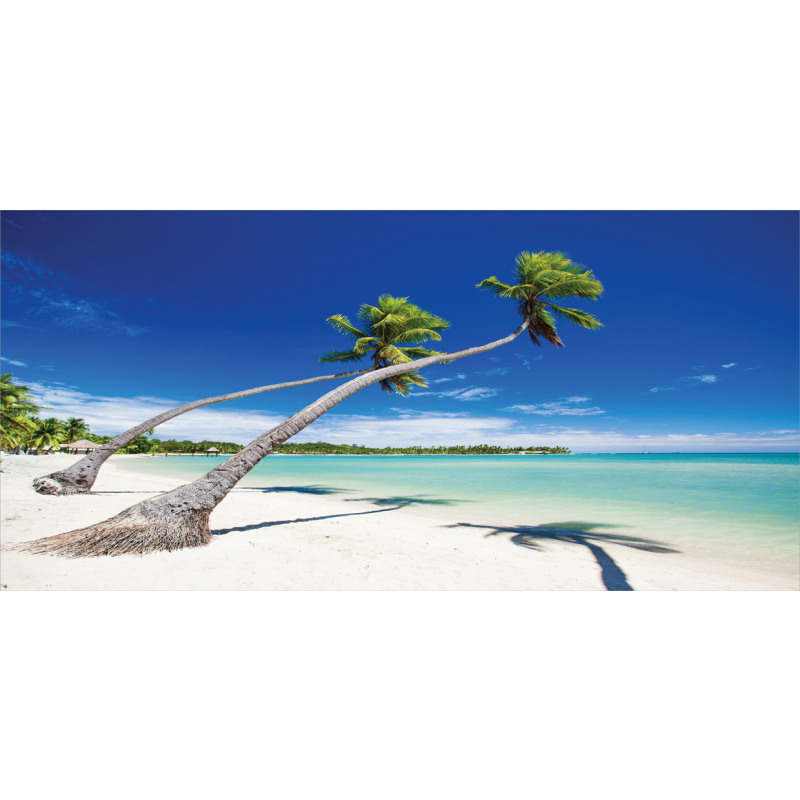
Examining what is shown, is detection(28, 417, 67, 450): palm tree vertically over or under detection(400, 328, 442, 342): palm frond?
under

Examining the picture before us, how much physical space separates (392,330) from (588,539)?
852 centimetres

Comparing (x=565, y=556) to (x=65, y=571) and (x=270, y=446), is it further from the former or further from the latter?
(x=65, y=571)

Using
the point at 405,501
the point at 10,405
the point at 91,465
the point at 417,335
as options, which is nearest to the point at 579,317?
the point at 417,335

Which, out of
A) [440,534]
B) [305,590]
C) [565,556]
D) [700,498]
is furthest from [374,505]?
[700,498]

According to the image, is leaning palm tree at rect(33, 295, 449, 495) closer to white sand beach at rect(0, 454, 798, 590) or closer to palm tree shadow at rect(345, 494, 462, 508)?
white sand beach at rect(0, 454, 798, 590)

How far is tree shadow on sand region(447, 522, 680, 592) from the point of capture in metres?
5.32

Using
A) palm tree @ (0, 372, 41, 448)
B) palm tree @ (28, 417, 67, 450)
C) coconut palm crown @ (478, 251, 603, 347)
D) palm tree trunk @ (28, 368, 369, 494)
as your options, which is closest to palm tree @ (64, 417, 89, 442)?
palm tree @ (28, 417, 67, 450)

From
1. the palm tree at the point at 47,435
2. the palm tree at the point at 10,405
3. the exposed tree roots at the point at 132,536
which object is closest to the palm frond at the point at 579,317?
the exposed tree roots at the point at 132,536

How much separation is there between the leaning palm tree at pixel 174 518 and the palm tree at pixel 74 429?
67421 mm

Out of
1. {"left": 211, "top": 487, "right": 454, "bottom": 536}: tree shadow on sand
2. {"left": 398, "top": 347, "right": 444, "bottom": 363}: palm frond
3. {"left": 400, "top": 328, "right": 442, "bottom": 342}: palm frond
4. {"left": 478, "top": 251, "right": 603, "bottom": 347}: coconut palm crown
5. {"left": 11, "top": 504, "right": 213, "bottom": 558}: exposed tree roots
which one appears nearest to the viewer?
{"left": 11, "top": 504, "right": 213, "bottom": 558}: exposed tree roots

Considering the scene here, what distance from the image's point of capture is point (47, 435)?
44.1 m

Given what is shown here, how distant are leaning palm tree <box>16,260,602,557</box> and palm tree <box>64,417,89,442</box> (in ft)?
221

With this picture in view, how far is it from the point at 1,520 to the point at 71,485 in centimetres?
454

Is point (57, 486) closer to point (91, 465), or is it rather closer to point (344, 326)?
point (91, 465)
